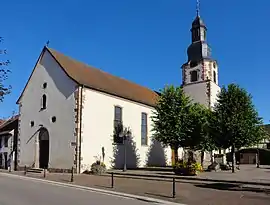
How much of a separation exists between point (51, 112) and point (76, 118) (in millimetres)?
3354

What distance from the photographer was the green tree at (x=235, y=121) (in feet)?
84.0

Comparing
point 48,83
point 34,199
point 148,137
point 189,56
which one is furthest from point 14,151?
point 189,56

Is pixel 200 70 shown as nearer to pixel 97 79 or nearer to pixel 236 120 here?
pixel 97 79

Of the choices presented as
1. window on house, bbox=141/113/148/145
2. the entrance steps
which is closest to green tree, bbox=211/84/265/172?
window on house, bbox=141/113/148/145

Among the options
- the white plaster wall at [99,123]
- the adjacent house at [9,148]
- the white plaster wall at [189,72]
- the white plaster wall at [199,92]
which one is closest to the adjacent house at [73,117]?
the white plaster wall at [99,123]

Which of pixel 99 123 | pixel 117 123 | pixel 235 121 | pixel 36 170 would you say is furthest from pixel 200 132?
pixel 36 170

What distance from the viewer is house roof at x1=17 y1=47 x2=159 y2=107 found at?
94.9 ft

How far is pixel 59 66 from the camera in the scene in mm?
29266

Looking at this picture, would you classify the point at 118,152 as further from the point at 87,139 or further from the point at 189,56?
the point at 189,56

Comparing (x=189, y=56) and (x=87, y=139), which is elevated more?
(x=189, y=56)

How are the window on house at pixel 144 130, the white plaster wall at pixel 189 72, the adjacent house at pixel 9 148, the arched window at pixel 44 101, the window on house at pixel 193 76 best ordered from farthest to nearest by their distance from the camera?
the window on house at pixel 193 76 < the white plaster wall at pixel 189 72 < the window on house at pixel 144 130 < the adjacent house at pixel 9 148 < the arched window at pixel 44 101

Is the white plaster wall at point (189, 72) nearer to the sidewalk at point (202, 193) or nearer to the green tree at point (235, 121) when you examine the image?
the green tree at point (235, 121)

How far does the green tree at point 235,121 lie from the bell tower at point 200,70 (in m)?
17.9

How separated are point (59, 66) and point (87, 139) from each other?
23.3 feet
